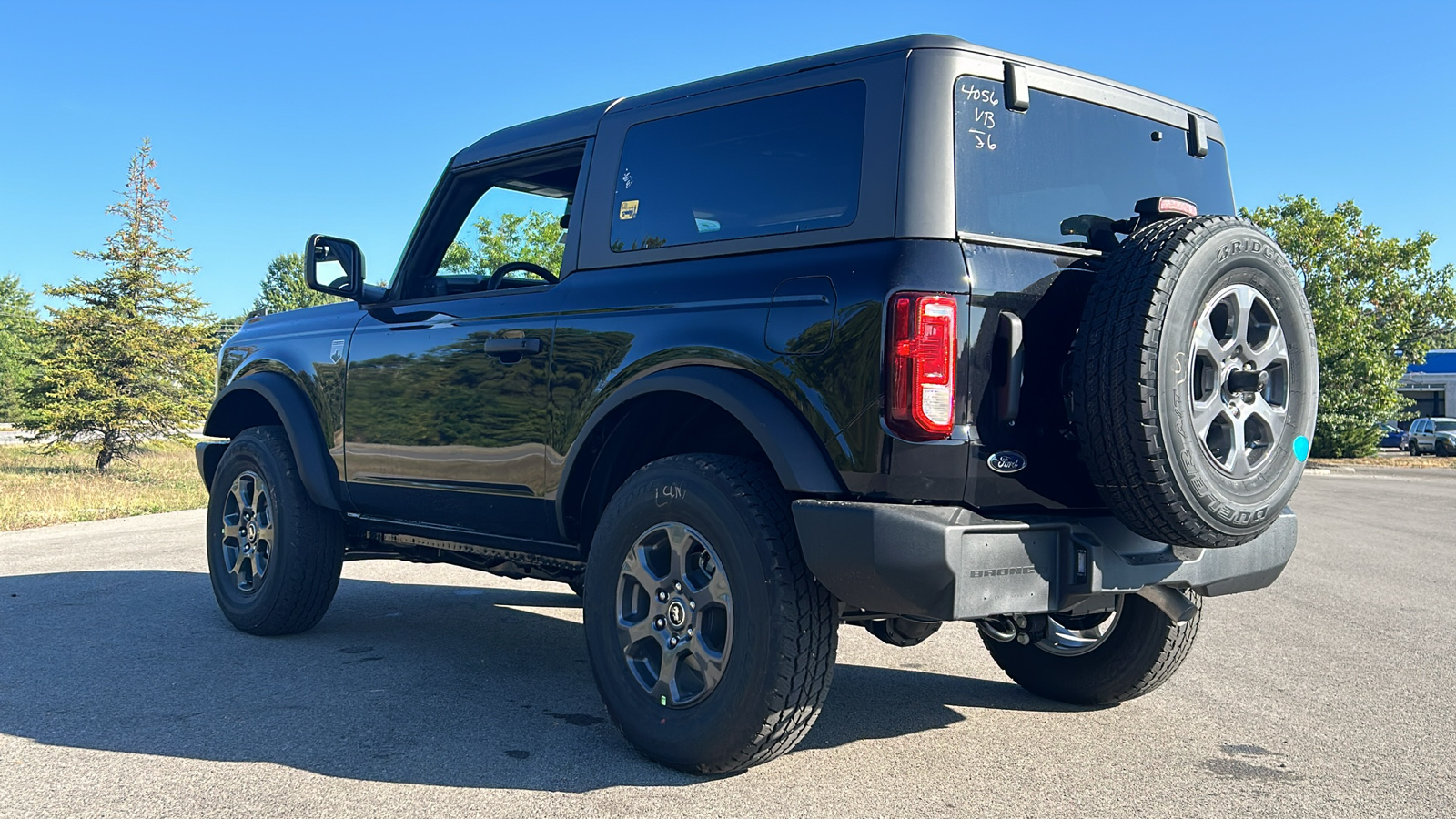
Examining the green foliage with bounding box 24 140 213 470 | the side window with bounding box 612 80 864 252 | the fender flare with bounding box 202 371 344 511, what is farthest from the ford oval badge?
the green foliage with bounding box 24 140 213 470

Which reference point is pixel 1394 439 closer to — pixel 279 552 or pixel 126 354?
pixel 126 354

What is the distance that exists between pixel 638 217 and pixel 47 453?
2478 centimetres

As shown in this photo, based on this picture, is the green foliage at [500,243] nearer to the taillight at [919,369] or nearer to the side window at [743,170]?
the side window at [743,170]

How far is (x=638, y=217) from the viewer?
4.14 m

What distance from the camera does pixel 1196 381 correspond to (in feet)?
10.5

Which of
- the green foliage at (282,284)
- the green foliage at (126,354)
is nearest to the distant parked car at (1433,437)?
the green foliage at (126,354)

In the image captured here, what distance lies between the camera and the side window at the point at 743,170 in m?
3.51

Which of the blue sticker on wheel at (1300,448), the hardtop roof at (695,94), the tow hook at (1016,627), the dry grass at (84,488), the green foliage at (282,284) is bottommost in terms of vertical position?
the dry grass at (84,488)

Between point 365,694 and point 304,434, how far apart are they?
4.65ft

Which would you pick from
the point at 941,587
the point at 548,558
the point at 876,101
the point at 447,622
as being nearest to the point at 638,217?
the point at 876,101

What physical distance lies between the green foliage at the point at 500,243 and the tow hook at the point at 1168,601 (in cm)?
266

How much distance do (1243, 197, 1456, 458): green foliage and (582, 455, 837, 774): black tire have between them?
119 ft

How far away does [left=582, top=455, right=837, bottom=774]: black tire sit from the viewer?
3.26 m

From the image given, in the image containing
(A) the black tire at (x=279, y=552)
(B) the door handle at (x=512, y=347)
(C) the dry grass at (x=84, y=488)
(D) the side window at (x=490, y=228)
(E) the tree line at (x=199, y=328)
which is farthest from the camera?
(E) the tree line at (x=199, y=328)
